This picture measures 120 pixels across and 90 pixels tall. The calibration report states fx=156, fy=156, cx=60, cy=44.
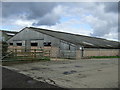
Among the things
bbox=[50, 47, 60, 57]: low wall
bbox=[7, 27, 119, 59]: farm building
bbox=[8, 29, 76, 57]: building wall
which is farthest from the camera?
bbox=[50, 47, 60, 57]: low wall

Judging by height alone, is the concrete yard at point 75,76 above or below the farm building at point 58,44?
below

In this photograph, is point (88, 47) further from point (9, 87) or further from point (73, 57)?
point (9, 87)

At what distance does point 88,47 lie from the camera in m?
29.7

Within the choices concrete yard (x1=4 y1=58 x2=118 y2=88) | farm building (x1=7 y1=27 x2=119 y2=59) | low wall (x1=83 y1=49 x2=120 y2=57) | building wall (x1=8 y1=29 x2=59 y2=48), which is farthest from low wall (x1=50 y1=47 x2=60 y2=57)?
concrete yard (x1=4 y1=58 x2=118 y2=88)

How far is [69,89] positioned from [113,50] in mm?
35358

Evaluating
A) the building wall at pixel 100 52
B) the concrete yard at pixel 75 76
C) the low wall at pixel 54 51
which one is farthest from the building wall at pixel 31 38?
the concrete yard at pixel 75 76

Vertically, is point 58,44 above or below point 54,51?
above

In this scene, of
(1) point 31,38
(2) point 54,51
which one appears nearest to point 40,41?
(1) point 31,38

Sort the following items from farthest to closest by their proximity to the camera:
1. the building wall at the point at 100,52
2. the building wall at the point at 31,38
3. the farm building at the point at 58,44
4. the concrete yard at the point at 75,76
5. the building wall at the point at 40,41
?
the building wall at the point at 31,38, the building wall at the point at 100,52, the building wall at the point at 40,41, the farm building at the point at 58,44, the concrete yard at the point at 75,76

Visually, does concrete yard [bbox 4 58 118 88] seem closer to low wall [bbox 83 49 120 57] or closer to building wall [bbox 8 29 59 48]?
low wall [bbox 83 49 120 57]

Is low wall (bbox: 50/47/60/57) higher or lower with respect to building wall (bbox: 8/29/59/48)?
lower

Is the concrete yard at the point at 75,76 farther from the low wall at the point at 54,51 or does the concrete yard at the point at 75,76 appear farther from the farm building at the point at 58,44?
the low wall at the point at 54,51

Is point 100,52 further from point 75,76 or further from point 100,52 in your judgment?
point 75,76

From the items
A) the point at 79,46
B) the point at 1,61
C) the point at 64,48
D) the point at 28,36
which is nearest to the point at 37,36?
the point at 28,36
